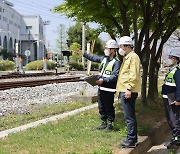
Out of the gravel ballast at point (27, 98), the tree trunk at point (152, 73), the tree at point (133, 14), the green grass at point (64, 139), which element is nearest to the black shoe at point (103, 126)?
the green grass at point (64, 139)

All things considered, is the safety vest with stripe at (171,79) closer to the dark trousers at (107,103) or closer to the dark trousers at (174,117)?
the dark trousers at (174,117)

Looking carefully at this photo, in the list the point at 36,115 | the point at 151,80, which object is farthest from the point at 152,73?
the point at 36,115

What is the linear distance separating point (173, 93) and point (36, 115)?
16.2 feet

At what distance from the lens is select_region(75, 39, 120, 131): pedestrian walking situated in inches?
305

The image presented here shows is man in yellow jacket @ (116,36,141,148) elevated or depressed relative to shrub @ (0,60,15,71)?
elevated

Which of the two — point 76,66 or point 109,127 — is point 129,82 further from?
point 76,66

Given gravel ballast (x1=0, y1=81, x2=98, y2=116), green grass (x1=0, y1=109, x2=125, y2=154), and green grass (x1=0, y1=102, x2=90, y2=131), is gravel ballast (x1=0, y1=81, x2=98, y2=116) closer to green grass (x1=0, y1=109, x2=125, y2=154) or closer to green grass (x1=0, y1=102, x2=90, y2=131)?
green grass (x1=0, y1=102, x2=90, y2=131)

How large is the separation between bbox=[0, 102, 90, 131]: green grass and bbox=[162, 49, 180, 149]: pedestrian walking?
382cm

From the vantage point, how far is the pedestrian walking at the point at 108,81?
7750 mm

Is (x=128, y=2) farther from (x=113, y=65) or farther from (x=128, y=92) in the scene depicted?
(x=128, y=92)

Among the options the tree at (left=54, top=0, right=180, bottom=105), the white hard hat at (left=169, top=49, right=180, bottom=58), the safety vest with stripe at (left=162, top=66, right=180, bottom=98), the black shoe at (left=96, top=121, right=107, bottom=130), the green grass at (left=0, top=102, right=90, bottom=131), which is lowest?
the green grass at (left=0, top=102, right=90, bottom=131)

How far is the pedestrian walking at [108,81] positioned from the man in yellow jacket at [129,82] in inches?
25.6

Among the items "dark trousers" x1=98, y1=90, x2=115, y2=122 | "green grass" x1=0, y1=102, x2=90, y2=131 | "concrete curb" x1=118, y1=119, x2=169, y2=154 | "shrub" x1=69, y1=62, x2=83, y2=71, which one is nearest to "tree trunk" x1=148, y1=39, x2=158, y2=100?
"green grass" x1=0, y1=102, x2=90, y2=131

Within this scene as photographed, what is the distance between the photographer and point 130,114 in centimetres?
704
